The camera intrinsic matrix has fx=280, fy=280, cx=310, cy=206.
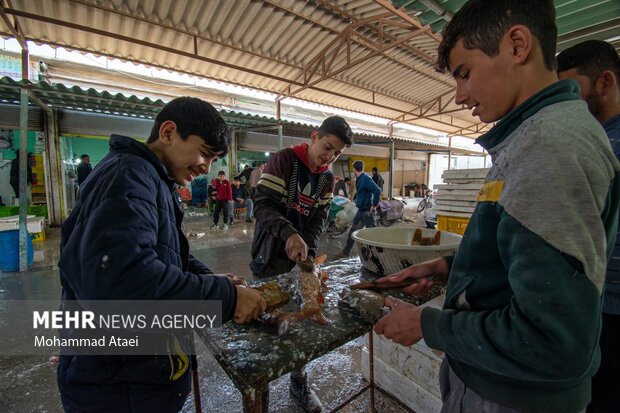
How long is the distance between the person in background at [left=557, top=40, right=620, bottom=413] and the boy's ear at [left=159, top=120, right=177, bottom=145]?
2050 mm

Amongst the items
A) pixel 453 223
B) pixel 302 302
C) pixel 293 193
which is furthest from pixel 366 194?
pixel 302 302

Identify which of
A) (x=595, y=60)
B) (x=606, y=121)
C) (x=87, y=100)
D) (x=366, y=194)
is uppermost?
(x=87, y=100)

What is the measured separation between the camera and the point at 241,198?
10.4 metres

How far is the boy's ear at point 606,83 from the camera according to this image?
1.46m

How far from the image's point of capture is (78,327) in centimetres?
107

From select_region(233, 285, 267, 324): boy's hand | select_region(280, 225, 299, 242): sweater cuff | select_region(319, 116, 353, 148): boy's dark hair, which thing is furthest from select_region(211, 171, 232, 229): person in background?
select_region(233, 285, 267, 324): boy's hand

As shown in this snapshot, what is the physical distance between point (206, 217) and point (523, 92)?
11.0 meters

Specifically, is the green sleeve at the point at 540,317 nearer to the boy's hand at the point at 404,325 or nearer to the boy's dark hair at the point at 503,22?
the boy's hand at the point at 404,325

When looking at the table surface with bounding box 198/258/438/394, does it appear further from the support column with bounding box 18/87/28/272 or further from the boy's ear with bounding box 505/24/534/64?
the support column with bounding box 18/87/28/272

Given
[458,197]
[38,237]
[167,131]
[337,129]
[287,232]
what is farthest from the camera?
[38,237]

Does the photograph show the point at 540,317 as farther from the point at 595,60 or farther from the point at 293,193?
the point at 293,193

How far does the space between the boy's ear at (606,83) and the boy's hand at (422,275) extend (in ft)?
4.03

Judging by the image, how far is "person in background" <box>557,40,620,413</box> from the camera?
4.42 feet

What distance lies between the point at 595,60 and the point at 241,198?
9.84m
